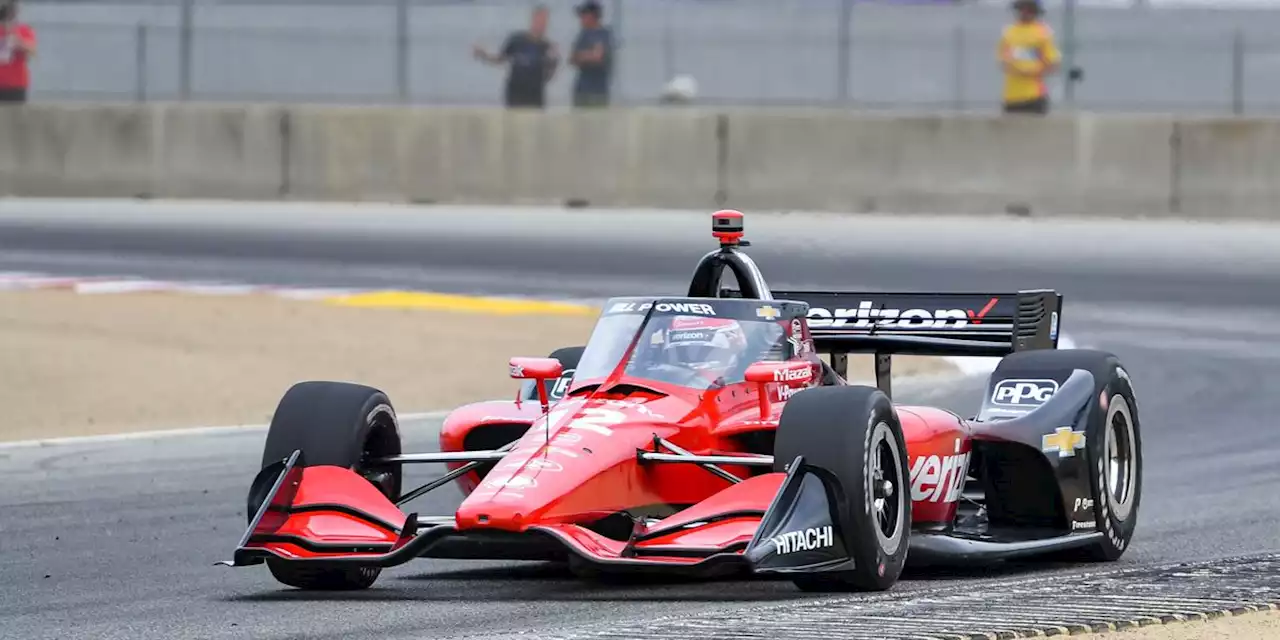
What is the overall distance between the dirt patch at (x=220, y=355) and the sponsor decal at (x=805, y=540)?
665 cm

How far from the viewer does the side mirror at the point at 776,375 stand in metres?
8.44

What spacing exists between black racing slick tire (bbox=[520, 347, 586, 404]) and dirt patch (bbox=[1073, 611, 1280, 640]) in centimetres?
307

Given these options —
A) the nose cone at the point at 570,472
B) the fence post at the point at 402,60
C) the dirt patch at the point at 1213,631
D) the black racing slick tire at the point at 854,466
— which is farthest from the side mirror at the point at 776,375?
the fence post at the point at 402,60

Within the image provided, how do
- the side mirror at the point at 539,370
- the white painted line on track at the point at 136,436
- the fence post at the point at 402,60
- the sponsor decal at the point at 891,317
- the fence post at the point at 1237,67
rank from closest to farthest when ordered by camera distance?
the side mirror at the point at 539,370 → the sponsor decal at the point at 891,317 → the white painted line on track at the point at 136,436 → the fence post at the point at 1237,67 → the fence post at the point at 402,60

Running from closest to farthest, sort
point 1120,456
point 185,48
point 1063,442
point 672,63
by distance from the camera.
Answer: point 1063,442
point 1120,456
point 185,48
point 672,63

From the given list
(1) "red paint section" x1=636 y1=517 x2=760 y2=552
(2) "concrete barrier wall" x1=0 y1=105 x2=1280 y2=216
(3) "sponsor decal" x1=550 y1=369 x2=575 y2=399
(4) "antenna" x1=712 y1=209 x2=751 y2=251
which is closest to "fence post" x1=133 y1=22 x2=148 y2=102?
(2) "concrete barrier wall" x1=0 y1=105 x2=1280 y2=216

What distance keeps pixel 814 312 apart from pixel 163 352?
670 centimetres

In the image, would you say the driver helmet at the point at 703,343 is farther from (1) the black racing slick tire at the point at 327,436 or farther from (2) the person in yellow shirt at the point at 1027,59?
(2) the person in yellow shirt at the point at 1027,59

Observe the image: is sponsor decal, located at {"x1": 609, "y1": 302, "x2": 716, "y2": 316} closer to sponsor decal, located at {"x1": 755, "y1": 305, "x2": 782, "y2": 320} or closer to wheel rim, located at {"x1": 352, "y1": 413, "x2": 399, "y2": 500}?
sponsor decal, located at {"x1": 755, "y1": 305, "x2": 782, "y2": 320}

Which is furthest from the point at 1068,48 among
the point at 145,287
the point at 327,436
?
the point at 327,436

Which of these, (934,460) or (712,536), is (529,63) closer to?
(934,460)

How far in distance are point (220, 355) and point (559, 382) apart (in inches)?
266

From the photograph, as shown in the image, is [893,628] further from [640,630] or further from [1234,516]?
[1234,516]

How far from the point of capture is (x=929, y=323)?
34.3ft
